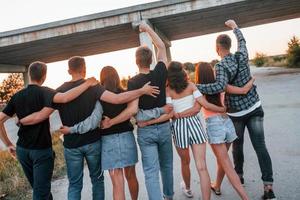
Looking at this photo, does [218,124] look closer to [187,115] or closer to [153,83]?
[187,115]

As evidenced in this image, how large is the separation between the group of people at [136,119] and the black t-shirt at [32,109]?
0.04 ft

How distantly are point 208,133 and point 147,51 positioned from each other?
132 cm

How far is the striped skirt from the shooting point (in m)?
4.36

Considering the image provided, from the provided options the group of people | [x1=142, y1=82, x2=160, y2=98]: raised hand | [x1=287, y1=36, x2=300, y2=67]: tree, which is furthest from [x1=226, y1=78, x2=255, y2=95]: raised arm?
[x1=287, y1=36, x2=300, y2=67]: tree

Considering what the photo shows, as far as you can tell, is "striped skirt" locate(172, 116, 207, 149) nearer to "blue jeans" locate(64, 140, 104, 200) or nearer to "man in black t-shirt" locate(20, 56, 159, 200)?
"man in black t-shirt" locate(20, 56, 159, 200)

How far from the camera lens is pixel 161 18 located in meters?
15.5

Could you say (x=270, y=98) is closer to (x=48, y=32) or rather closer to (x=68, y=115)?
(x=48, y=32)

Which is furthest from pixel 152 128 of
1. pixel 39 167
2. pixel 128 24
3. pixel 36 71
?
pixel 128 24

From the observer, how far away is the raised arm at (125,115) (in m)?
4.06

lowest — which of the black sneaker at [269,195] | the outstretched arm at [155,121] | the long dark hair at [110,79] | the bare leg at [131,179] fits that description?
the black sneaker at [269,195]

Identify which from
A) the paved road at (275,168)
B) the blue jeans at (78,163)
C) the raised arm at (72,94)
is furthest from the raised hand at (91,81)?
the paved road at (275,168)

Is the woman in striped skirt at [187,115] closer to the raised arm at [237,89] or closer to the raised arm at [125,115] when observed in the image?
the raised arm at [237,89]

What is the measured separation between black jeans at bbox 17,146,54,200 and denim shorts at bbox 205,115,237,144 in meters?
2.02

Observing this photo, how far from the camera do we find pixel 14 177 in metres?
7.27
